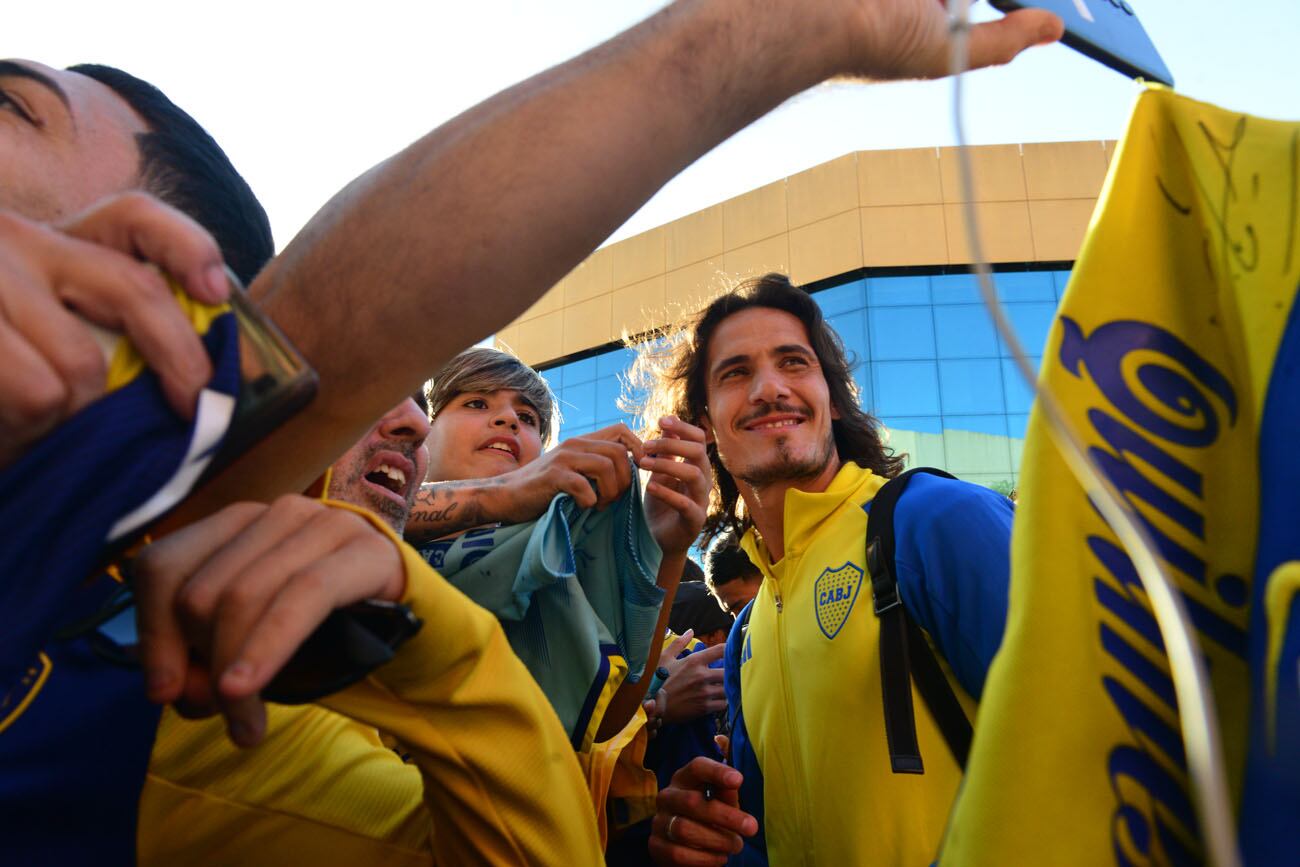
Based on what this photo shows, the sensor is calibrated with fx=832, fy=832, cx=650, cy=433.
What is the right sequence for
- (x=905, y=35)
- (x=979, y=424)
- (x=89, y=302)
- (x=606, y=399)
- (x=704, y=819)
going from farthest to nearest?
(x=606, y=399) < (x=979, y=424) < (x=704, y=819) < (x=905, y=35) < (x=89, y=302)

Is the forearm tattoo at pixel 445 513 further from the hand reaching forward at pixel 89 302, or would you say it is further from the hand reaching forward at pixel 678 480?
the hand reaching forward at pixel 89 302

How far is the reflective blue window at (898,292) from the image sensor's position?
17953 millimetres

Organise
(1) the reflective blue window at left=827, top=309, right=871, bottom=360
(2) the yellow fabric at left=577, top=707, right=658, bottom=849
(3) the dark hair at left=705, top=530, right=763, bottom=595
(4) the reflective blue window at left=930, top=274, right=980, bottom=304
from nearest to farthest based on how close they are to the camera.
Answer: (2) the yellow fabric at left=577, top=707, right=658, bottom=849
(3) the dark hair at left=705, top=530, right=763, bottom=595
(4) the reflective blue window at left=930, top=274, right=980, bottom=304
(1) the reflective blue window at left=827, top=309, right=871, bottom=360

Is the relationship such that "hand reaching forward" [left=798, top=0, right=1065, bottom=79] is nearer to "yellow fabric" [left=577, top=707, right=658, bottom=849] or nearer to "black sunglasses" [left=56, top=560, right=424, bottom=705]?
"black sunglasses" [left=56, top=560, right=424, bottom=705]

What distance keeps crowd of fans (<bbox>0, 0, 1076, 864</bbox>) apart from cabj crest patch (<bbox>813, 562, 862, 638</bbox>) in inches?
7.3

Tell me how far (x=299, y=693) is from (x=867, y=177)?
19.8 metres

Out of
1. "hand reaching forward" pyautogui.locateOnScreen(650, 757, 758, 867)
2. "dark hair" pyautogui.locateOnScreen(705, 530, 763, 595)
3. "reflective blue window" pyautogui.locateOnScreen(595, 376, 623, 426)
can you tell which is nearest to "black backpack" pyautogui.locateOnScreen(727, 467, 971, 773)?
"hand reaching forward" pyautogui.locateOnScreen(650, 757, 758, 867)

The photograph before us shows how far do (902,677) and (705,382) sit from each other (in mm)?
2112

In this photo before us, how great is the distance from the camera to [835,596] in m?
2.34

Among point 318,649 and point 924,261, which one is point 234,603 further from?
point 924,261

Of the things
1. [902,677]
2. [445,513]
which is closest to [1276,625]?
[902,677]

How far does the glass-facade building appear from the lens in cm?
1722

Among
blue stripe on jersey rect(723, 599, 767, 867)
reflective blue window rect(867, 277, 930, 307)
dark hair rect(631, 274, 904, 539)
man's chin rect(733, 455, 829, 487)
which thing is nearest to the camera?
blue stripe on jersey rect(723, 599, 767, 867)

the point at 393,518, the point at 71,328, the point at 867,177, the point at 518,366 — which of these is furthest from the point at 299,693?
the point at 867,177
